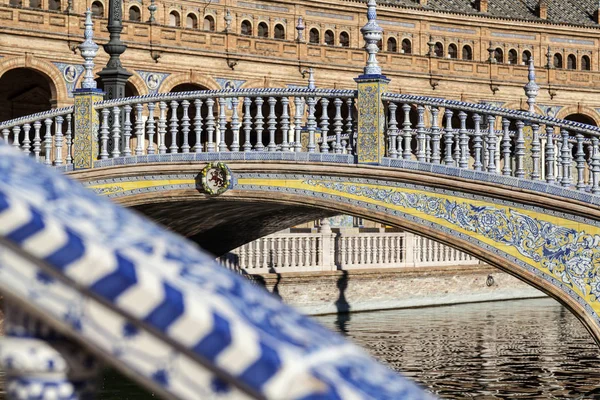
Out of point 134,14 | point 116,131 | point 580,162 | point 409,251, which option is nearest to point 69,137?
point 116,131

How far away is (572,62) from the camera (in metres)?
44.4

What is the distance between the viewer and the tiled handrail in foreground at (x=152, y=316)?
125cm

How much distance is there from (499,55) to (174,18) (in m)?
13.5

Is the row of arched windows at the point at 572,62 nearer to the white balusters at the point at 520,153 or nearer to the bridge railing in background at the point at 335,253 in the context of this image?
the bridge railing in background at the point at 335,253

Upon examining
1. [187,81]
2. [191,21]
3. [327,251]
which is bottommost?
[327,251]

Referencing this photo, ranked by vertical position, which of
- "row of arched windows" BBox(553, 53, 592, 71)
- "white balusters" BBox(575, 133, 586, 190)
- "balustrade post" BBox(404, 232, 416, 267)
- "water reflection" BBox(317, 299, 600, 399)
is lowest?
"water reflection" BBox(317, 299, 600, 399)

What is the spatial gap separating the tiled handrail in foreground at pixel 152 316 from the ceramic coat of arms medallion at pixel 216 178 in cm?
837

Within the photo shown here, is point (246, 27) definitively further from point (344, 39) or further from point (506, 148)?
point (506, 148)

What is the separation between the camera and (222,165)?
9.73 meters

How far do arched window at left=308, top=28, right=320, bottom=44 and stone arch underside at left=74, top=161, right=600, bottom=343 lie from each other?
1129 inches

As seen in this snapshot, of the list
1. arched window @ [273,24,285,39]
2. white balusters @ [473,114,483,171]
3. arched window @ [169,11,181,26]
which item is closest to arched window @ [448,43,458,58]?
arched window @ [273,24,285,39]

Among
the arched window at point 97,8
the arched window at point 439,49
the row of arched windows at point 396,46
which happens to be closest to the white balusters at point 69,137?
the arched window at point 97,8

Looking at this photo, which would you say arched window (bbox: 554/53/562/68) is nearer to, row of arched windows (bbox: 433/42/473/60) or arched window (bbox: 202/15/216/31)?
row of arched windows (bbox: 433/42/473/60)

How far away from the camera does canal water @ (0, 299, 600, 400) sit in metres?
12.5
